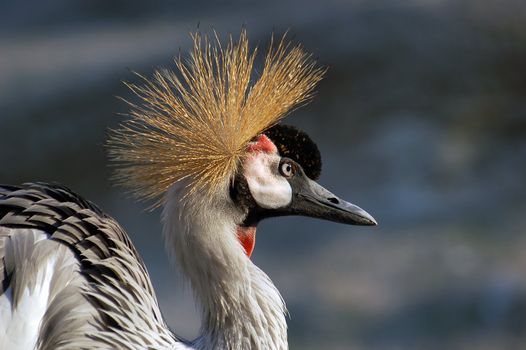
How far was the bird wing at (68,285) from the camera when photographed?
5.79 ft

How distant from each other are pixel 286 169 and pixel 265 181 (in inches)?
2.3

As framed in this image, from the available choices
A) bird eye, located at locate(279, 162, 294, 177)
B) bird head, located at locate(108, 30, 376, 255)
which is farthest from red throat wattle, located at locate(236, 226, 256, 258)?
bird eye, located at locate(279, 162, 294, 177)

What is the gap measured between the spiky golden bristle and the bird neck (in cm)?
5

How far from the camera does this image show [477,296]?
372cm

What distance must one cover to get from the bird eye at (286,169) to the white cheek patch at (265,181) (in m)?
0.01

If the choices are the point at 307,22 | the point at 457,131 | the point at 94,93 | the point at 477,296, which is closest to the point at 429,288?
the point at 477,296

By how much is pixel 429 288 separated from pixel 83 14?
6.22 feet

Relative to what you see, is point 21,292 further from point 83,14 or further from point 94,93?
point 83,14

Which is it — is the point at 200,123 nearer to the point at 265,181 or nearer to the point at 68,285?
the point at 265,181

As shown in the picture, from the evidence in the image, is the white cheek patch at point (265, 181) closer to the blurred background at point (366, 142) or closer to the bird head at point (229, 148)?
the bird head at point (229, 148)

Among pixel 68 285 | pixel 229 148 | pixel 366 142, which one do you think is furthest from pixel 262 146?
pixel 366 142

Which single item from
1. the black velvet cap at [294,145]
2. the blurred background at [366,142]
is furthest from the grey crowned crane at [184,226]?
the blurred background at [366,142]

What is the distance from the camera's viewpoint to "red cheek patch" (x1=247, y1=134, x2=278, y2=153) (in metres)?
1.84

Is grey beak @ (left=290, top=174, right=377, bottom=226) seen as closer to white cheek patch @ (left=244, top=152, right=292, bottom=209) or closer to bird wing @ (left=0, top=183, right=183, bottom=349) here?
white cheek patch @ (left=244, top=152, right=292, bottom=209)
